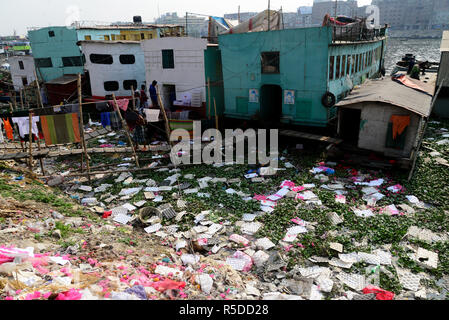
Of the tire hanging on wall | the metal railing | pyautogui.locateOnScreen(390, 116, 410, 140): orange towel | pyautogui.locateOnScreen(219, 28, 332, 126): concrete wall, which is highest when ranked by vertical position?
the metal railing

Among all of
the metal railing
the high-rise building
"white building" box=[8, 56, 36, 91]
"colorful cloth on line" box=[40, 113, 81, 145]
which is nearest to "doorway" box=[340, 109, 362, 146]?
the metal railing

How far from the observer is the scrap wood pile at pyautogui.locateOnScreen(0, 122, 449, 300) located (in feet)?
18.3

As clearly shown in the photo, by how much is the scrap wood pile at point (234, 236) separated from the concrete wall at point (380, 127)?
1.03 m

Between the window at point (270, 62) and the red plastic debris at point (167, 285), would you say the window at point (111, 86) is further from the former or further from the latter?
the red plastic debris at point (167, 285)

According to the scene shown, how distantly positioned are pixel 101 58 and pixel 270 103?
46.1ft

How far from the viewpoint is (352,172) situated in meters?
11.1

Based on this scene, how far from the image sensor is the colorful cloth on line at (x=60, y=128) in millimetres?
10805

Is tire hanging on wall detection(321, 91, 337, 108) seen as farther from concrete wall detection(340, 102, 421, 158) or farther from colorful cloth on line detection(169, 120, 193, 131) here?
colorful cloth on line detection(169, 120, 193, 131)

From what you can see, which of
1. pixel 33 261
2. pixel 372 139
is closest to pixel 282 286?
pixel 33 261

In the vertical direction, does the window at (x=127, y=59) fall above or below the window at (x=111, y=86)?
above

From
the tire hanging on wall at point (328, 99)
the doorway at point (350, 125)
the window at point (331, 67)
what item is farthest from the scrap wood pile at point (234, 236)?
the window at point (331, 67)

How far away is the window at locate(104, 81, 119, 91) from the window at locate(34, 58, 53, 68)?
25.8ft

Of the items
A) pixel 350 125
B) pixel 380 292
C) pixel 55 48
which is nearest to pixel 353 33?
pixel 350 125

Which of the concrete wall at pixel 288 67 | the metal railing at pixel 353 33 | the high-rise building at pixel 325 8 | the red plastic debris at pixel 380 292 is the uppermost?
the high-rise building at pixel 325 8
